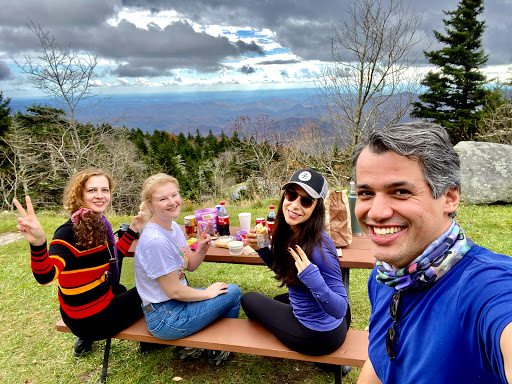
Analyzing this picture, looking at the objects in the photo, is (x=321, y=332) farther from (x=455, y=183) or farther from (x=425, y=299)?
(x=455, y=183)

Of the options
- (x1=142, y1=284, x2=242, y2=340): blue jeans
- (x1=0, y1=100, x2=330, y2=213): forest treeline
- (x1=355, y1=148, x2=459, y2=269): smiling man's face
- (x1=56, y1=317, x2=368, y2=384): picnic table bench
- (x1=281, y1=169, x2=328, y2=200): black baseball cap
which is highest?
(x1=355, y1=148, x2=459, y2=269): smiling man's face

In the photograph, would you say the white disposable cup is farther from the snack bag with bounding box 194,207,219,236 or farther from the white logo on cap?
the white logo on cap

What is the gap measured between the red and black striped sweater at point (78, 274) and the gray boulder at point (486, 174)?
8.36m

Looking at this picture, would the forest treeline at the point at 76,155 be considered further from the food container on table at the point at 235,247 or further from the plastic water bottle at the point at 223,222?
the food container on table at the point at 235,247

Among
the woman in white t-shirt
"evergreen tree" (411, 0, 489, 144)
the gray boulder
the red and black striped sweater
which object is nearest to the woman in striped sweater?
the red and black striped sweater

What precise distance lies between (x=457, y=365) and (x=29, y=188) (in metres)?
27.1

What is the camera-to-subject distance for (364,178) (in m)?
1.16

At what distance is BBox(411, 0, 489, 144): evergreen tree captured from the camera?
932 inches

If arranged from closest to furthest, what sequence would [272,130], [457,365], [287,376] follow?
1. [457,365]
2. [287,376]
3. [272,130]

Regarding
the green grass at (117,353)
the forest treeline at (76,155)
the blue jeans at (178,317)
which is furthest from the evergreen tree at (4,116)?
the blue jeans at (178,317)

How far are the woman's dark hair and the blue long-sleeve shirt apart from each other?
0.06 metres

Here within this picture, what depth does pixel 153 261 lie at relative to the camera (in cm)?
254

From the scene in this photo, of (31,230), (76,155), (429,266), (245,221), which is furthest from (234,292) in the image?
(76,155)

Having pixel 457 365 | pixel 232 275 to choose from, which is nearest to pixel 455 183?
pixel 457 365
